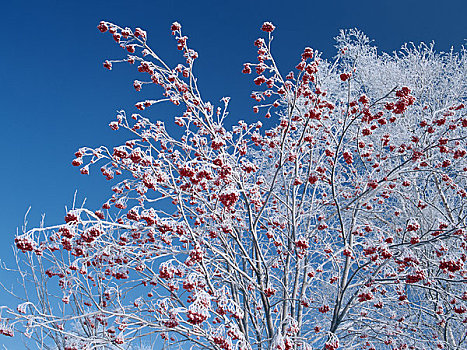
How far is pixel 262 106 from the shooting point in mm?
6219

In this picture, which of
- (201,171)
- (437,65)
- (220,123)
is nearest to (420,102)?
(437,65)

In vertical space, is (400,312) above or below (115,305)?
above

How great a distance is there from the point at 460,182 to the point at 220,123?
6579 millimetres

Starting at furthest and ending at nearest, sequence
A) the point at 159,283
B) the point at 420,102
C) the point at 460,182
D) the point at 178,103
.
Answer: the point at 420,102 → the point at 460,182 → the point at 178,103 → the point at 159,283

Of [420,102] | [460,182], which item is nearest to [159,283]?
[460,182]

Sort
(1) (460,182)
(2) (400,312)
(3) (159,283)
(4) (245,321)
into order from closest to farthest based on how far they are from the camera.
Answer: (3) (159,283), (4) (245,321), (2) (400,312), (1) (460,182)

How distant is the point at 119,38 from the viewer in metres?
5.56

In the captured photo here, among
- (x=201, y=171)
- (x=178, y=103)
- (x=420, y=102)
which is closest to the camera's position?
(x=201, y=171)

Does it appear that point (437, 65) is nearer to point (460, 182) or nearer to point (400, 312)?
point (460, 182)

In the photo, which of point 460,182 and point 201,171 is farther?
point 460,182

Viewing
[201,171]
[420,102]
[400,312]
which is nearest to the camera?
[201,171]

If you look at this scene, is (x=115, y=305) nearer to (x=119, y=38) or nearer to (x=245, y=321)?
(x=245, y=321)

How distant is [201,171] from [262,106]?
2211mm

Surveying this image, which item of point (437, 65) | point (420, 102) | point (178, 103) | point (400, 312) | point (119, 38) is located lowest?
point (400, 312)
